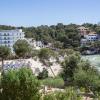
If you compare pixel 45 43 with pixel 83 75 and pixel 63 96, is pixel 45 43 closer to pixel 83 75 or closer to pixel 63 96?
pixel 83 75

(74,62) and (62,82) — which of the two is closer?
(62,82)

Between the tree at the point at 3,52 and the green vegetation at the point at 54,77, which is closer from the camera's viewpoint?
the green vegetation at the point at 54,77

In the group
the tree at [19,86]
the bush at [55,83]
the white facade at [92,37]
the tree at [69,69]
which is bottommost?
the bush at [55,83]

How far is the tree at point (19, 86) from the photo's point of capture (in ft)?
35.2

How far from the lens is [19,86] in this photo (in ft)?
35.2

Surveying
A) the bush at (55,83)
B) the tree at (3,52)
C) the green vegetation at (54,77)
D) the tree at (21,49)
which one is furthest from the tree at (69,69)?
the tree at (21,49)

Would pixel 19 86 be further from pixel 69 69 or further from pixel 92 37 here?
pixel 92 37

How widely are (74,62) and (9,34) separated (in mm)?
26041

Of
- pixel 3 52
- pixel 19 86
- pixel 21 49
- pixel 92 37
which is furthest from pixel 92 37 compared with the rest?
pixel 19 86

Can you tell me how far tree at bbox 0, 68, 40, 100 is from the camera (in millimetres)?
10719

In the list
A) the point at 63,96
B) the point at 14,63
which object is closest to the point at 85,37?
the point at 14,63

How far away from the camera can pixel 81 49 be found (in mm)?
67750

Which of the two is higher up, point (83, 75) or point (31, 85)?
point (31, 85)

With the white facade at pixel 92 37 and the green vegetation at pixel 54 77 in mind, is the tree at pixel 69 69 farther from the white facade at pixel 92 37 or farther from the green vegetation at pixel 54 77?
the white facade at pixel 92 37
